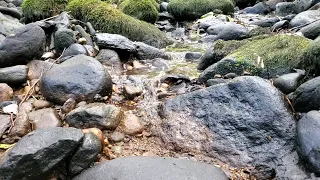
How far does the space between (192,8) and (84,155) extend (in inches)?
353

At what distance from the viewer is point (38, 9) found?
6.64 meters

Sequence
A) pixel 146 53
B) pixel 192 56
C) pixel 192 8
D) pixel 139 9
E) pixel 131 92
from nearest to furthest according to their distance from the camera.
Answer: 1. pixel 131 92
2. pixel 146 53
3. pixel 192 56
4. pixel 139 9
5. pixel 192 8

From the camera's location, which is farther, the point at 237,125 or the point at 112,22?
the point at 112,22

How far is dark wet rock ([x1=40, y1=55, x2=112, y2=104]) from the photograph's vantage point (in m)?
3.33

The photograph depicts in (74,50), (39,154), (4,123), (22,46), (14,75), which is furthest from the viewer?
(74,50)

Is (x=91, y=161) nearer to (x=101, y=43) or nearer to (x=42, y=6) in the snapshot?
(x=101, y=43)

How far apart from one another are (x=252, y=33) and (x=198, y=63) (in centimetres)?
163

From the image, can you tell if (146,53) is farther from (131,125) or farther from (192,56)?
(131,125)

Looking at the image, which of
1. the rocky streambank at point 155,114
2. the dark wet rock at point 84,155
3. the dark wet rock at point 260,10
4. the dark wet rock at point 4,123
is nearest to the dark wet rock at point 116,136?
the rocky streambank at point 155,114

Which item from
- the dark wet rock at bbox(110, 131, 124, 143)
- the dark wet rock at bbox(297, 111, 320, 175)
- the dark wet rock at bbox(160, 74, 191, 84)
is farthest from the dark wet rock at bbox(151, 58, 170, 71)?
the dark wet rock at bbox(297, 111, 320, 175)

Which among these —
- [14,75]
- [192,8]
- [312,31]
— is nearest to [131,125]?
[14,75]

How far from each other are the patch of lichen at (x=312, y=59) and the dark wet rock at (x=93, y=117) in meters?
2.04

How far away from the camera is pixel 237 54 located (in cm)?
425

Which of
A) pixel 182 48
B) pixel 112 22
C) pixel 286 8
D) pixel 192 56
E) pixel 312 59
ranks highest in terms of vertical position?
pixel 312 59
